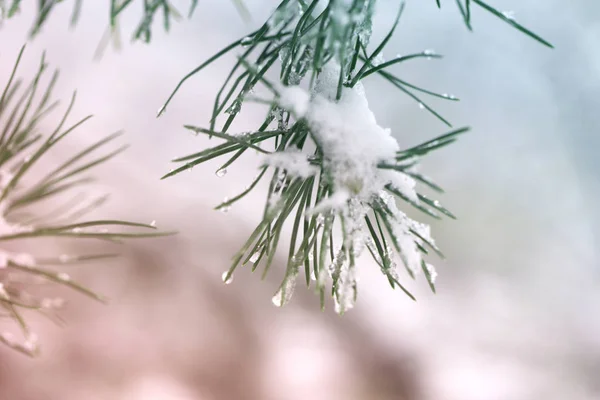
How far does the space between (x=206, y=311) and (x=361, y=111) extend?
3.04 ft

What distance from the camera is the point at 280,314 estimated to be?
3.56ft

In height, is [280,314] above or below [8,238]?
above

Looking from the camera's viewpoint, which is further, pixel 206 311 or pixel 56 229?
pixel 206 311

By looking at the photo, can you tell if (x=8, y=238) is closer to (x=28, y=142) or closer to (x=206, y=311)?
(x=28, y=142)

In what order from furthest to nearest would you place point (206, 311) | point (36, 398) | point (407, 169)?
point (206, 311), point (36, 398), point (407, 169)

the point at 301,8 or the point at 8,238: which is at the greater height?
the point at 301,8

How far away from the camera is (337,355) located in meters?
1.10

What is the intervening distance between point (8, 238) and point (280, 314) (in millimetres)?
881

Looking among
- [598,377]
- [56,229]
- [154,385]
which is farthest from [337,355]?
[56,229]

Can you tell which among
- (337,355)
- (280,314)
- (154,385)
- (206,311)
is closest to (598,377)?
(337,355)

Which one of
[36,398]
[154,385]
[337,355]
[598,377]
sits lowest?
[36,398]

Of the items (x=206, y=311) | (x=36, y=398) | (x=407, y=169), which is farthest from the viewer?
(x=206, y=311)

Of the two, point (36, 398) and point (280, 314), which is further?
point (280, 314)

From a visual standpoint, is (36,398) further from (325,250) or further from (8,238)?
(325,250)
